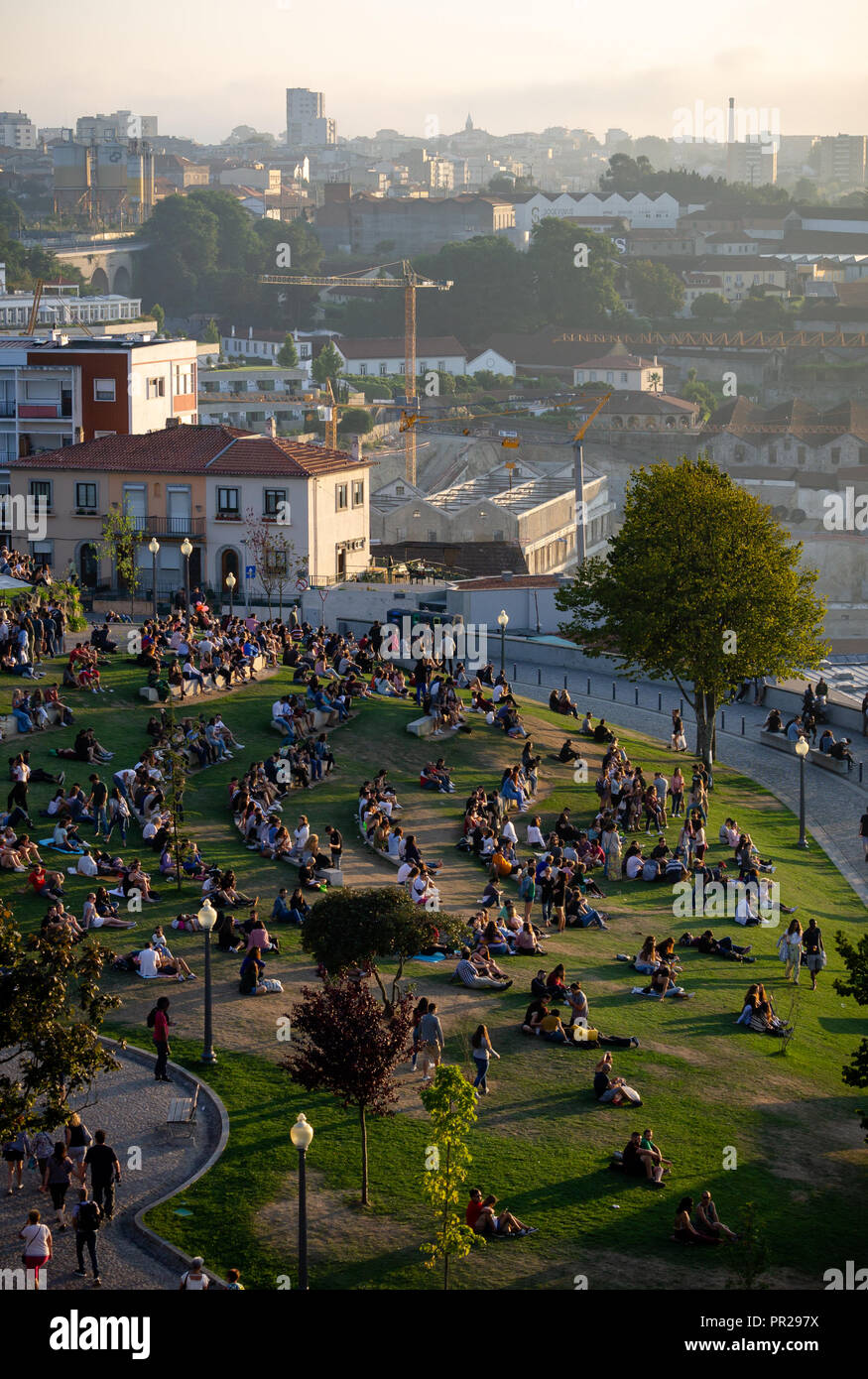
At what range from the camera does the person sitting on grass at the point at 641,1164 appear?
2042cm

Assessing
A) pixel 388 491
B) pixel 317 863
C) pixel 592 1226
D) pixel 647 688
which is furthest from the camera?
pixel 388 491

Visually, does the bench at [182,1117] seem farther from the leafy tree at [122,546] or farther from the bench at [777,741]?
the leafy tree at [122,546]

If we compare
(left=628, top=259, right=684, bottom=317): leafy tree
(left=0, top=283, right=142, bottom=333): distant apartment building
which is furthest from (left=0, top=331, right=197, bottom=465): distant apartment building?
(left=628, top=259, right=684, bottom=317): leafy tree

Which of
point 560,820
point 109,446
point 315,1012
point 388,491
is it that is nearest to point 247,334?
point 388,491

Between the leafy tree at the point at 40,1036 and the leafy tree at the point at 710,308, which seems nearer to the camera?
the leafy tree at the point at 40,1036

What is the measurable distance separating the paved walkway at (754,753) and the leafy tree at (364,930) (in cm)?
1502

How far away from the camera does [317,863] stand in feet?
97.0

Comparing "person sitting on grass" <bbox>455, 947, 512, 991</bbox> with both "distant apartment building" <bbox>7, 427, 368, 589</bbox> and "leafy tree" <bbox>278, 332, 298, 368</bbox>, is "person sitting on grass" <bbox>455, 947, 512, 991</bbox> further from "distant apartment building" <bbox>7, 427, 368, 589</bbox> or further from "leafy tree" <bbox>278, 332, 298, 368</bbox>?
"leafy tree" <bbox>278, 332, 298, 368</bbox>

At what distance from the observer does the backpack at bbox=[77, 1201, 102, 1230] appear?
17.3 meters

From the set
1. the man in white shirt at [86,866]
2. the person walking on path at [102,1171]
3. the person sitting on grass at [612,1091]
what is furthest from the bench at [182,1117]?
the man in white shirt at [86,866]

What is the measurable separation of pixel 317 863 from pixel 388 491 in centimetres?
8438

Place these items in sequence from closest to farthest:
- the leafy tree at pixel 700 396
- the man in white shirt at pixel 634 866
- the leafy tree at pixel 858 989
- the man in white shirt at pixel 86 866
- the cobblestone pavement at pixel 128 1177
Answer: the cobblestone pavement at pixel 128 1177
the leafy tree at pixel 858 989
the man in white shirt at pixel 86 866
the man in white shirt at pixel 634 866
the leafy tree at pixel 700 396

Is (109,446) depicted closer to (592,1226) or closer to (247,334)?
(592,1226)

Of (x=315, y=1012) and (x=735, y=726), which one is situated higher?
(x=315, y=1012)
